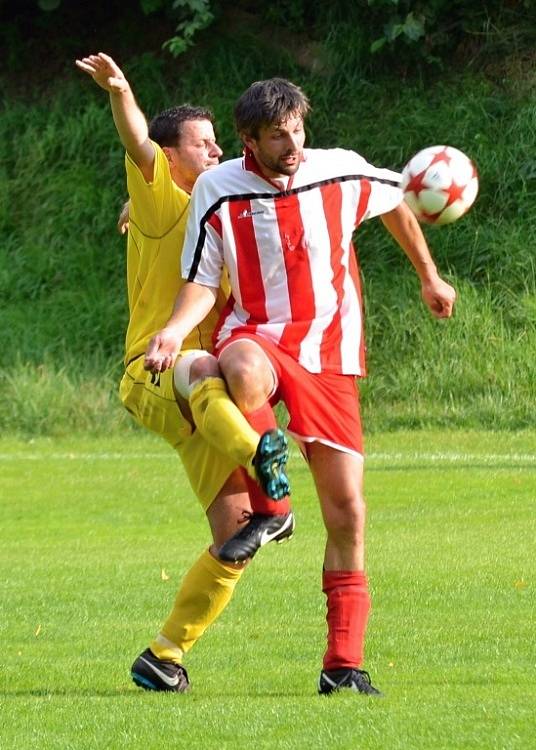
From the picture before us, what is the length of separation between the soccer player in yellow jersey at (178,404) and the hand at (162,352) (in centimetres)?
20

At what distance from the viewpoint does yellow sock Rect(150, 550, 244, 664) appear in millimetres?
6414

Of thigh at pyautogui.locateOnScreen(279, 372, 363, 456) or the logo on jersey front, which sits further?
the logo on jersey front

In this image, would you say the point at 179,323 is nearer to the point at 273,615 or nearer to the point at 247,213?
the point at 247,213

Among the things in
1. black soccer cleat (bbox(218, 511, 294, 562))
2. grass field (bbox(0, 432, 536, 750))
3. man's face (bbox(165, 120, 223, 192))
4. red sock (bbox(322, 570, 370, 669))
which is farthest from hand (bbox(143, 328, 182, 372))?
man's face (bbox(165, 120, 223, 192))

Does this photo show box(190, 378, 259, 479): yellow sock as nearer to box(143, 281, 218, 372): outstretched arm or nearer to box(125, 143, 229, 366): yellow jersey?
box(143, 281, 218, 372): outstretched arm

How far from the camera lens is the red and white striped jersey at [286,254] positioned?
614 cm

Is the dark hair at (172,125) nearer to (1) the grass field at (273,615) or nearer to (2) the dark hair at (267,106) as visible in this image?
(2) the dark hair at (267,106)

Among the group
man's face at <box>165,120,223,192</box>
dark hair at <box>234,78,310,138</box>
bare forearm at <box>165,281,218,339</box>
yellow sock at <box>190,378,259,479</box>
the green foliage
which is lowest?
the green foliage

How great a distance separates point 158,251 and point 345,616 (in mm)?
1595

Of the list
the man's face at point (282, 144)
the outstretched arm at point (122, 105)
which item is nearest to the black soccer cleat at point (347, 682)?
the man's face at point (282, 144)

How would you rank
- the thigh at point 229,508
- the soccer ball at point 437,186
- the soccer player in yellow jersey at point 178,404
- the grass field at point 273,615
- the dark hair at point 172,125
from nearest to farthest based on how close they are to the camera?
the grass field at point 273,615 < the soccer player in yellow jersey at point 178,404 < the thigh at point 229,508 < the soccer ball at point 437,186 < the dark hair at point 172,125

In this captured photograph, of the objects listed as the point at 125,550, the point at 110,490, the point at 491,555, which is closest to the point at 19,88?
the point at 110,490

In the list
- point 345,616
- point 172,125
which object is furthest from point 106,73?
point 345,616

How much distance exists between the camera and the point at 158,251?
22.0 ft
